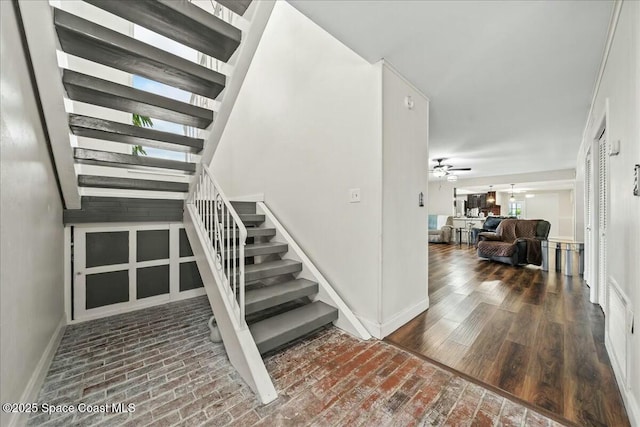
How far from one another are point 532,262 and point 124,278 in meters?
6.37

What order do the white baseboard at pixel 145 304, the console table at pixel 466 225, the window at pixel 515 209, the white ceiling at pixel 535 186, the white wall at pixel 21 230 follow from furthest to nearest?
the window at pixel 515 209, the console table at pixel 466 225, the white ceiling at pixel 535 186, the white baseboard at pixel 145 304, the white wall at pixel 21 230

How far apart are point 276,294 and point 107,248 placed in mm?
2003

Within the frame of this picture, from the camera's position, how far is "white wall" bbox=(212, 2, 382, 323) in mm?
2176

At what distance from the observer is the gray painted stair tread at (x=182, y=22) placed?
56.6 inches

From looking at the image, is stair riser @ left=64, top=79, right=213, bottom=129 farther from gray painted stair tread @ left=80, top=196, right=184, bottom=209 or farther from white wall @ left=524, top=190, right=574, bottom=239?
white wall @ left=524, top=190, right=574, bottom=239

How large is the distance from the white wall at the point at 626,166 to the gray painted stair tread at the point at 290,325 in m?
1.76

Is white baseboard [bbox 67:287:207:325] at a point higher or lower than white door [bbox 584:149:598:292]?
lower

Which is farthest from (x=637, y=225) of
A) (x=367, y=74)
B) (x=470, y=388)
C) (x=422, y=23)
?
(x=367, y=74)

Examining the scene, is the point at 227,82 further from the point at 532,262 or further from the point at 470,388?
the point at 532,262

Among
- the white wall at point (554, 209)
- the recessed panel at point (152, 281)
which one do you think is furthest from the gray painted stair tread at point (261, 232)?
the white wall at point (554, 209)

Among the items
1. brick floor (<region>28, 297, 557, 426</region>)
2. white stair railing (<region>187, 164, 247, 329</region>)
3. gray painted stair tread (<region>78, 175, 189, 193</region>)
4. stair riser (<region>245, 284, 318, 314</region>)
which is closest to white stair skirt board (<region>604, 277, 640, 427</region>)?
brick floor (<region>28, 297, 557, 426</region>)

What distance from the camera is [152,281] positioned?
117 inches

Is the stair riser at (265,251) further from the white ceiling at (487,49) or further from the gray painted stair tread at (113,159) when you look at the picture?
the white ceiling at (487,49)

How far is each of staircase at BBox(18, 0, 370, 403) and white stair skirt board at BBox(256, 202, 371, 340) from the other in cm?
1
